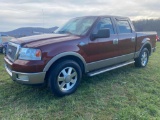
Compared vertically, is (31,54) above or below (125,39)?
below

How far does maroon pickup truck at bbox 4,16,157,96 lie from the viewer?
349 cm

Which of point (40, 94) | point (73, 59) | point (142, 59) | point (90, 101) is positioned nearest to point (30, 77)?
point (40, 94)

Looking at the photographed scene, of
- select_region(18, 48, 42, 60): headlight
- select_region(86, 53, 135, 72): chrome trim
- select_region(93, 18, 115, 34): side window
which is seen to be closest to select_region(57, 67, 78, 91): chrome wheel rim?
select_region(86, 53, 135, 72): chrome trim

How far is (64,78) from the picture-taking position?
3877 mm

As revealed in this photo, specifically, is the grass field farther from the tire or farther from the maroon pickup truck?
the maroon pickup truck

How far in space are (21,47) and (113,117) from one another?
86.5 inches

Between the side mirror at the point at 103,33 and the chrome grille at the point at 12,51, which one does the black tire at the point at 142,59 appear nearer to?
the side mirror at the point at 103,33

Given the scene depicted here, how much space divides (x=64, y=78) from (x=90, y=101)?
0.73 meters

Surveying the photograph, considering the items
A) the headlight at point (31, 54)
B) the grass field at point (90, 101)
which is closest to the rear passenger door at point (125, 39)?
the grass field at point (90, 101)

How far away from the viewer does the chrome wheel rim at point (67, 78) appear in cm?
385

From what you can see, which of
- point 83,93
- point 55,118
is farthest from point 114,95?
point 55,118

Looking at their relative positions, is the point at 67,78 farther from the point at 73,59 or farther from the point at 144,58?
the point at 144,58

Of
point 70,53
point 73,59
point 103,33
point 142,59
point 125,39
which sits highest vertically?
point 103,33

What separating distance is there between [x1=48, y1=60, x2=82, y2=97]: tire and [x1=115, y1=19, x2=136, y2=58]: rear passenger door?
1.74 m
